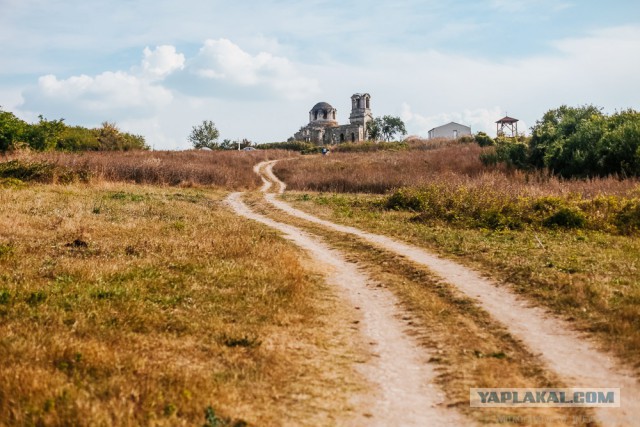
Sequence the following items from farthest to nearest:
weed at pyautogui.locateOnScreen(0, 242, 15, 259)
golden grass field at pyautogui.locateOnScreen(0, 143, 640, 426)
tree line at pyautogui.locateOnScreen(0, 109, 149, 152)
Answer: tree line at pyautogui.locateOnScreen(0, 109, 149, 152), weed at pyautogui.locateOnScreen(0, 242, 15, 259), golden grass field at pyautogui.locateOnScreen(0, 143, 640, 426)

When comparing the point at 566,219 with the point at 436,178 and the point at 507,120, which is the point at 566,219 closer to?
the point at 436,178

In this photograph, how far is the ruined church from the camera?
353ft

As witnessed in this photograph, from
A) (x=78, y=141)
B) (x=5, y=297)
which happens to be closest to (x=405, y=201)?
(x=5, y=297)

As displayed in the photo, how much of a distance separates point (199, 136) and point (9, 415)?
347ft

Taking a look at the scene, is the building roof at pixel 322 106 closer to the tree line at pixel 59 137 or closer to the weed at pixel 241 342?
the tree line at pixel 59 137

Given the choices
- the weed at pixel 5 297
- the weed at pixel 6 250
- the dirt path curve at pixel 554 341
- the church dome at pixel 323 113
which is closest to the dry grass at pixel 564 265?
the dirt path curve at pixel 554 341

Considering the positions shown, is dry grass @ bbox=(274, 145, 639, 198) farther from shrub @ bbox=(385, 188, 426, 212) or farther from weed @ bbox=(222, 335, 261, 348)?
weed @ bbox=(222, 335, 261, 348)

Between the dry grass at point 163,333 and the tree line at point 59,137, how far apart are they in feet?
102

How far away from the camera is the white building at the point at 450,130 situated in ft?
323

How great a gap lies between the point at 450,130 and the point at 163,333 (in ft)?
318

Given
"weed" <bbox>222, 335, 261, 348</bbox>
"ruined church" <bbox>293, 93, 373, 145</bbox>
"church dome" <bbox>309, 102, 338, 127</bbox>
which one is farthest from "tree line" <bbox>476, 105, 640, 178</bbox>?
"church dome" <bbox>309, 102, 338, 127</bbox>

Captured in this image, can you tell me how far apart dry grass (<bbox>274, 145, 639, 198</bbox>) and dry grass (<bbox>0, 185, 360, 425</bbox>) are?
47.6 ft

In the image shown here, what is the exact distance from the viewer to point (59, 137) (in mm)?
56281

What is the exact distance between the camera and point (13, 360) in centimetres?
664
